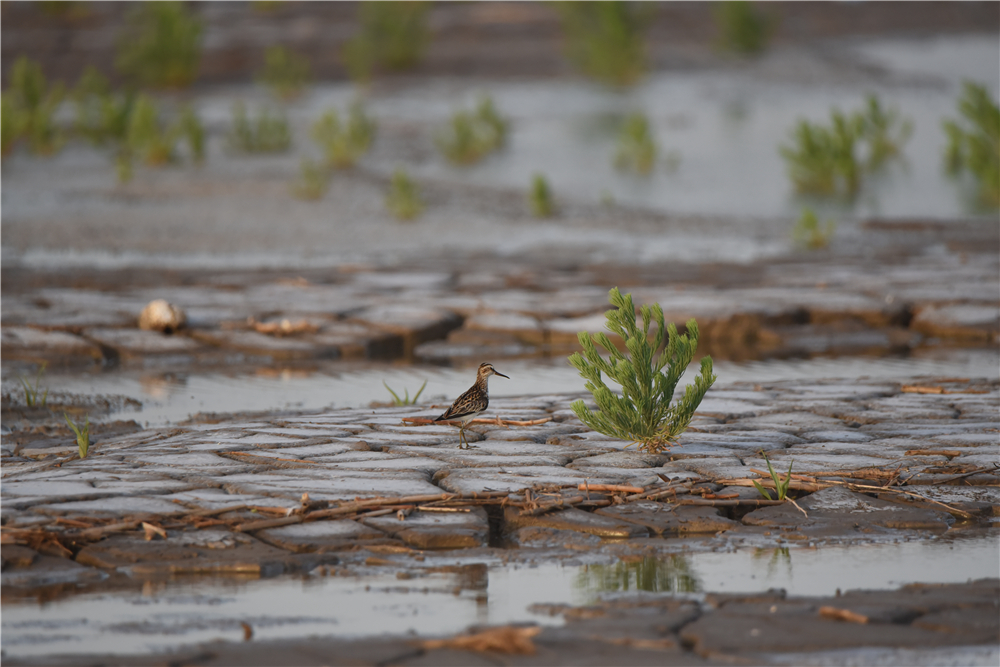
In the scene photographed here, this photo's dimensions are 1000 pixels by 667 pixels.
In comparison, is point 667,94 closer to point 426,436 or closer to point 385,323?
point 385,323

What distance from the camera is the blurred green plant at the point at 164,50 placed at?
834 inches

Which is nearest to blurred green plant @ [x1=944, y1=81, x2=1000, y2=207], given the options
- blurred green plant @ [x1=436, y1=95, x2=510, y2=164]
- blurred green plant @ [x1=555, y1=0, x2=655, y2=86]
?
blurred green plant @ [x1=436, y1=95, x2=510, y2=164]

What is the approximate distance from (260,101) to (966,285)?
15.1 metres

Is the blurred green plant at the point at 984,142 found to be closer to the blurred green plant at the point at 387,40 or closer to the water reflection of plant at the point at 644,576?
the water reflection of plant at the point at 644,576

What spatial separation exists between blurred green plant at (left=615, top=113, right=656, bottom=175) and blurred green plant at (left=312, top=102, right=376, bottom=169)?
3.47m

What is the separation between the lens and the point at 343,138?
16016mm

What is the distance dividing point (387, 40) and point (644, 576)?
21.5m

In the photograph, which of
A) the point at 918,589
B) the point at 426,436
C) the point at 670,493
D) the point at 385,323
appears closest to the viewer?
the point at 918,589

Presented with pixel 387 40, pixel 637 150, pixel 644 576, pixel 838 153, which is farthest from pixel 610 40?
pixel 644 576

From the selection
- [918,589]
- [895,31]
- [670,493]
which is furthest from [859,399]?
[895,31]

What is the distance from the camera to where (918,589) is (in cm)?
305

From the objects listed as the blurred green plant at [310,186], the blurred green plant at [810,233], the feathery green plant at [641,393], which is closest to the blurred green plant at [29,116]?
the blurred green plant at [310,186]

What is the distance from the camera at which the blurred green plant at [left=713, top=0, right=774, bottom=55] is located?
939 inches

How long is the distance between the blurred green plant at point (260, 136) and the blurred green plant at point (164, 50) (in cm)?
496
